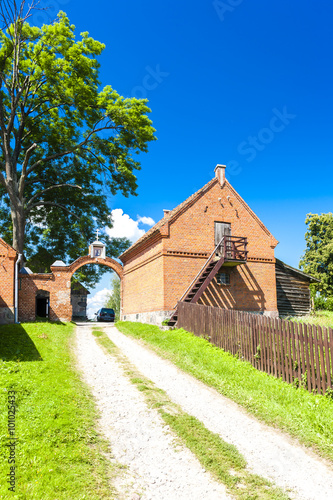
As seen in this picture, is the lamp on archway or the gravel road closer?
the gravel road

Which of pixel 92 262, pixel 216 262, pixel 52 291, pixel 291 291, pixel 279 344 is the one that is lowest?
pixel 279 344

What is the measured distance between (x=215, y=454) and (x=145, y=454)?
1.01 meters

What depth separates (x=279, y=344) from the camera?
8.23 m

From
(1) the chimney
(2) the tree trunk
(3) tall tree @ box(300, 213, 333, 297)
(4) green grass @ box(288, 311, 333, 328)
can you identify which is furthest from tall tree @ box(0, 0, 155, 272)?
(3) tall tree @ box(300, 213, 333, 297)

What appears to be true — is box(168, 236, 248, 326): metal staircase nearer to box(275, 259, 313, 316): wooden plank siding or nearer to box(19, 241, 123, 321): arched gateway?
box(275, 259, 313, 316): wooden plank siding

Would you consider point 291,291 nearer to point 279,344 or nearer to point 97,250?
point 97,250

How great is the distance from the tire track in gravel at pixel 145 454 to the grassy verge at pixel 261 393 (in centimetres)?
192

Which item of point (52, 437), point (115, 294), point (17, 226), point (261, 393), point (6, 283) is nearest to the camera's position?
point (52, 437)

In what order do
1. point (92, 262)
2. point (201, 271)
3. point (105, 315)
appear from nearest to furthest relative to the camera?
point (201, 271)
point (92, 262)
point (105, 315)

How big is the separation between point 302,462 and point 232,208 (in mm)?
16352

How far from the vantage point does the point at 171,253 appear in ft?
57.8

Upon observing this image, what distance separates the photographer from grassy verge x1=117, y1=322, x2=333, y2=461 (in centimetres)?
538

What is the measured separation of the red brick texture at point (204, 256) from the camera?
17.6 meters

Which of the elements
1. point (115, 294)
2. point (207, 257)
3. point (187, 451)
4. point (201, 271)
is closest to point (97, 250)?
point (207, 257)
